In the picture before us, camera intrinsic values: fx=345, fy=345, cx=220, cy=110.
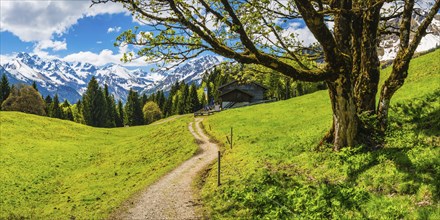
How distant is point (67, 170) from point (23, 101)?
Result: 94.6 m

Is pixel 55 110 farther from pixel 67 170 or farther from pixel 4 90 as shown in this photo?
pixel 67 170

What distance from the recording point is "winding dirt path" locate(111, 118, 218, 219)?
54.0ft

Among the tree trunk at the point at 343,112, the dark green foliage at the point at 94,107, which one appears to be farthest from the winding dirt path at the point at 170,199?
the dark green foliage at the point at 94,107

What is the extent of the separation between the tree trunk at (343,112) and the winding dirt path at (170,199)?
7.55m

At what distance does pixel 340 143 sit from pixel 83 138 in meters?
54.6

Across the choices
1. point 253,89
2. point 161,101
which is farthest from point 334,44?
point 161,101

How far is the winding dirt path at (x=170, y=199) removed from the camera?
54.0ft

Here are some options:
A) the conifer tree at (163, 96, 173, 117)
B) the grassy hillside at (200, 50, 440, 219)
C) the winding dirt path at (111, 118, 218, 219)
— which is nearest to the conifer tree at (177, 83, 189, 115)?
the conifer tree at (163, 96, 173, 117)

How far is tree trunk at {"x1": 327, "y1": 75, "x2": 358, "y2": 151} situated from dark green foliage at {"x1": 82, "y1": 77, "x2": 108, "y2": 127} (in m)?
127

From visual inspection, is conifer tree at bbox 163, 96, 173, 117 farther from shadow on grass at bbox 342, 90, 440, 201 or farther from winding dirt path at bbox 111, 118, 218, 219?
shadow on grass at bbox 342, 90, 440, 201

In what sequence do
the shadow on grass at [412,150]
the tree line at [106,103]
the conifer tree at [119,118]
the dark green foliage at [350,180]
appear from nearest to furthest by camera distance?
the dark green foliage at [350,180], the shadow on grass at [412,150], the tree line at [106,103], the conifer tree at [119,118]

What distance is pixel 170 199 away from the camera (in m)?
18.7

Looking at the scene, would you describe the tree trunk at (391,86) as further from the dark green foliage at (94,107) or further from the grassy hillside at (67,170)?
the dark green foliage at (94,107)

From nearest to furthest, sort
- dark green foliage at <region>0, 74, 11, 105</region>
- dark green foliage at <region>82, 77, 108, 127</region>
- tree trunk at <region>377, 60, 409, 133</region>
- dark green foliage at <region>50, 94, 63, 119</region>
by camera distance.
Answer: tree trunk at <region>377, 60, 409, 133</region> → dark green foliage at <region>82, 77, 108, 127</region> → dark green foliage at <region>0, 74, 11, 105</region> → dark green foliage at <region>50, 94, 63, 119</region>
